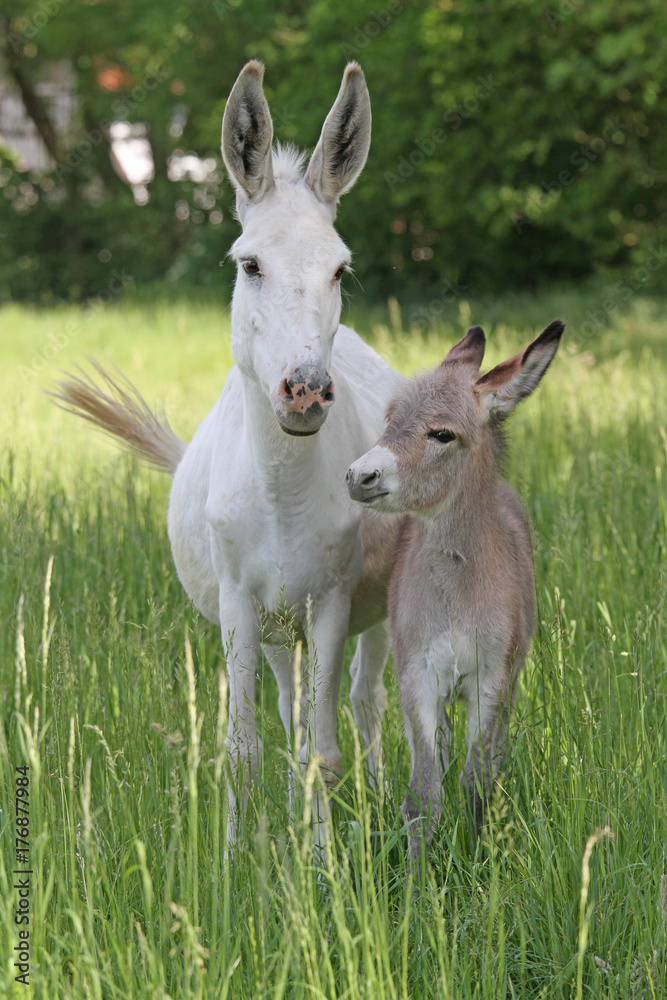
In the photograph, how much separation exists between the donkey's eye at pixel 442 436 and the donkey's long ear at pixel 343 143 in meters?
0.91

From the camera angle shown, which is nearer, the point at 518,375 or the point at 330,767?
the point at 518,375

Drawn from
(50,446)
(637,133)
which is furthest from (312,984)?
(637,133)

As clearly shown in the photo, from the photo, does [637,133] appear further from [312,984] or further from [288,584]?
[312,984]

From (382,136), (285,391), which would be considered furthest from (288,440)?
(382,136)

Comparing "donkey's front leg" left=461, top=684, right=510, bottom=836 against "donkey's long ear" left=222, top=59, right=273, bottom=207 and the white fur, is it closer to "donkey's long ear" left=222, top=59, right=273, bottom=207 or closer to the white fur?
the white fur

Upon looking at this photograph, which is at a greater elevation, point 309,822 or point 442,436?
point 442,436

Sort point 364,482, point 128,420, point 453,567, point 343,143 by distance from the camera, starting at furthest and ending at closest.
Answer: point 128,420
point 343,143
point 453,567
point 364,482

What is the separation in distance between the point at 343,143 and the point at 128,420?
72.5 inches

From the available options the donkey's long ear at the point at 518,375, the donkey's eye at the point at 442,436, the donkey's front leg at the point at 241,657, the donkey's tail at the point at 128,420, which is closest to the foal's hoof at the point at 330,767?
the donkey's front leg at the point at 241,657

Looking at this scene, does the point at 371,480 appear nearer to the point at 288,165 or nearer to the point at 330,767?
the point at 330,767

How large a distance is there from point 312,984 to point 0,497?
3914 mm

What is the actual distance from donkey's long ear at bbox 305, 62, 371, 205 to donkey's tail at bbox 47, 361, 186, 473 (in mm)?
1663

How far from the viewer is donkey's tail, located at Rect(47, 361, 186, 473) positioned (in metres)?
4.36

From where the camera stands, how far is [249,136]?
2.92 m
